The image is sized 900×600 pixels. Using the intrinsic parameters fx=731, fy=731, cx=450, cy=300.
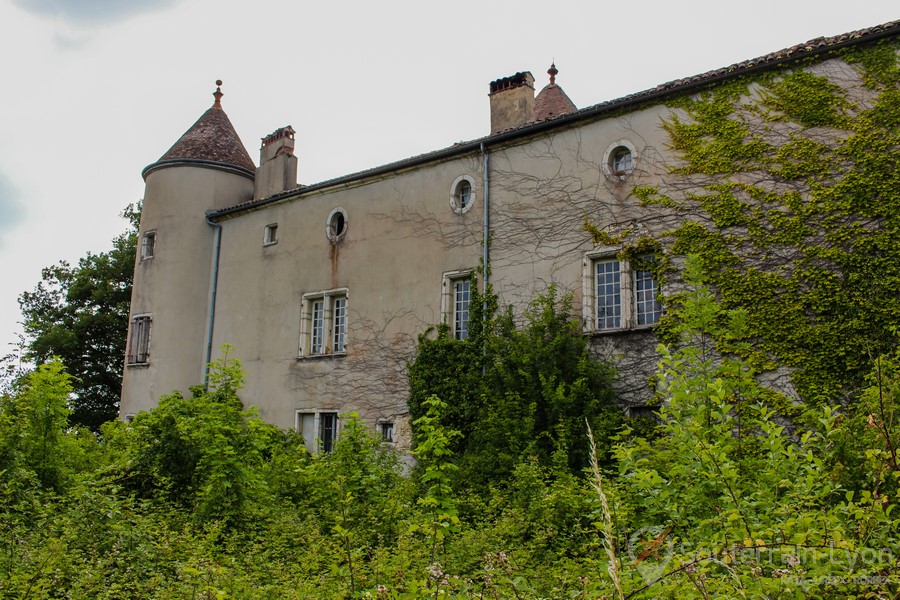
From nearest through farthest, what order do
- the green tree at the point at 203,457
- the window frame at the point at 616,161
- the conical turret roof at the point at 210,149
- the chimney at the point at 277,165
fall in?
1. the green tree at the point at 203,457
2. the window frame at the point at 616,161
3. the chimney at the point at 277,165
4. the conical turret roof at the point at 210,149

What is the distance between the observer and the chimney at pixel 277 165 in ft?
72.9

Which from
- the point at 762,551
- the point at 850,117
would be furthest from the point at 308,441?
the point at 762,551

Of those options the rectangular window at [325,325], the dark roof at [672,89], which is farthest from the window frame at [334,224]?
the rectangular window at [325,325]

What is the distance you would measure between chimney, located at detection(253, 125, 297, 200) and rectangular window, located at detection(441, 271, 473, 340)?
7902mm

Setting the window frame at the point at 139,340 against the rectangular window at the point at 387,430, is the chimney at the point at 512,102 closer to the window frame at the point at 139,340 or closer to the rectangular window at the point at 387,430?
the rectangular window at the point at 387,430

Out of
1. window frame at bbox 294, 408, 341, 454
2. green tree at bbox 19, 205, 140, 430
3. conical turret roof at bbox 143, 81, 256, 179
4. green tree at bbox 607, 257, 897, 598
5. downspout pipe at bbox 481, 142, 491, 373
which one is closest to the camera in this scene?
green tree at bbox 607, 257, 897, 598

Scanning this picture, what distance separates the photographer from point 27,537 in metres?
7.97

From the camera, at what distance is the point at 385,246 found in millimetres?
17750

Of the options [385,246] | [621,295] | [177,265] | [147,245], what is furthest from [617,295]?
[147,245]

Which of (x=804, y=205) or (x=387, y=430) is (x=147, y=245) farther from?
(x=804, y=205)

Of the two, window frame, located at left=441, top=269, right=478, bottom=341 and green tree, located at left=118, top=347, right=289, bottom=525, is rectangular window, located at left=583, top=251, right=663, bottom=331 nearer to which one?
window frame, located at left=441, top=269, right=478, bottom=341

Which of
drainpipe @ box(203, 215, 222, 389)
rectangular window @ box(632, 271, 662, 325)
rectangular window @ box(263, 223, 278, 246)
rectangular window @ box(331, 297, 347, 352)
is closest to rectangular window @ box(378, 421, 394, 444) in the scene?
rectangular window @ box(331, 297, 347, 352)

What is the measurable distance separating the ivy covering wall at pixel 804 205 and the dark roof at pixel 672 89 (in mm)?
191

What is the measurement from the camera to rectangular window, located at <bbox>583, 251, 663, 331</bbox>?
44.5 feet
